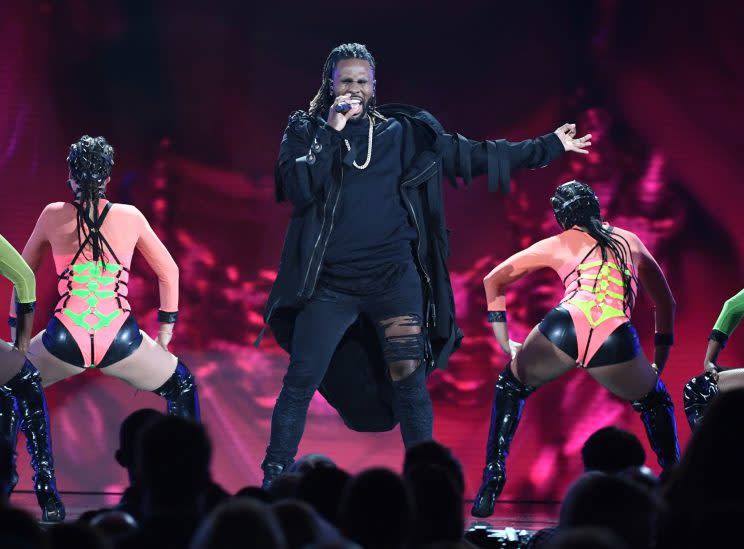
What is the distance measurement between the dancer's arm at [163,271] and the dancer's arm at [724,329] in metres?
2.42

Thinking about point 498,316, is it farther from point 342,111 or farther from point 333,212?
point 342,111

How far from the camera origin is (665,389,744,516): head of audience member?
2316 millimetres

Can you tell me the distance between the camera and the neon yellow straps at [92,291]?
4.89 m

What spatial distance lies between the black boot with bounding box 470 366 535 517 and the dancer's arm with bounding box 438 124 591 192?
0.88 metres

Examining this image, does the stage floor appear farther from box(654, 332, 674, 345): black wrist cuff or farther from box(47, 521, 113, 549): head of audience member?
box(47, 521, 113, 549): head of audience member

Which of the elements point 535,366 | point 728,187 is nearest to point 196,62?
point 535,366

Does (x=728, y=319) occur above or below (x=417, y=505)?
above

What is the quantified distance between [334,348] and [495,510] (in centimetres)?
144

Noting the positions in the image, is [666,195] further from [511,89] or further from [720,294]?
[511,89]


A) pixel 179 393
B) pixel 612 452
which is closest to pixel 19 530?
pixel 612 452

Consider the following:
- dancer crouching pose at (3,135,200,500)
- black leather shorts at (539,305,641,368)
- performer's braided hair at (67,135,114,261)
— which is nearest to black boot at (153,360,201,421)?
dancer crouching pose at (3,135,200,500)

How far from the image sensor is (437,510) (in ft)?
8.38

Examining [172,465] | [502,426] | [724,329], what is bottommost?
[502,426]

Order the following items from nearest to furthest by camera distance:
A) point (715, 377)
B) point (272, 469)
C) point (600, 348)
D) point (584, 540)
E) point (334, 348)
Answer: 1. point (584, 540)
2. point (272, 469)
3. point (334, 348)
4. point (600, 348)
5. point (715, 377)
